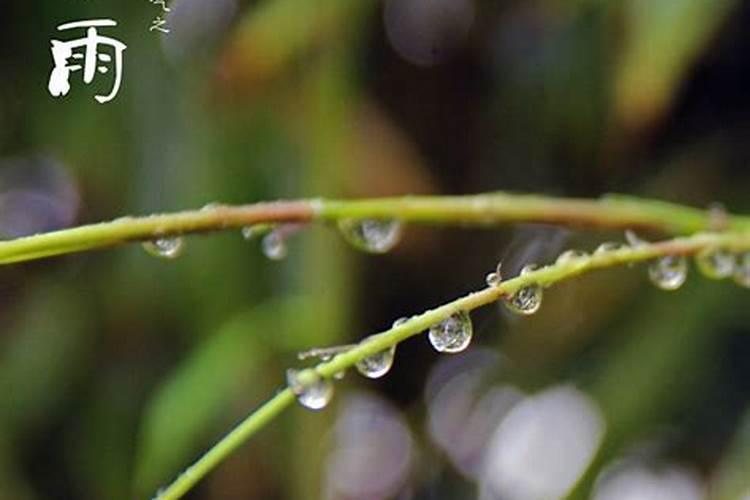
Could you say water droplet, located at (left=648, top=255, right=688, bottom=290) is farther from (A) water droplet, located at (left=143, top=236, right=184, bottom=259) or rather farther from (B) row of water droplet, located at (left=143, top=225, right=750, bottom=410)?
(A) water droplet, located at (left=143, top=236, right=184, bottom=259)

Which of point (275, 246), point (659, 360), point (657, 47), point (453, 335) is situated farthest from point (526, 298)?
point (659, 360)

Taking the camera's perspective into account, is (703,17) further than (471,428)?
No

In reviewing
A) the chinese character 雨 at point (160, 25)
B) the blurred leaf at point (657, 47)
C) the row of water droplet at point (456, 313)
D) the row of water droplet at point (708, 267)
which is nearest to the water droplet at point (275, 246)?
the row of water droplet at point (456, 313)

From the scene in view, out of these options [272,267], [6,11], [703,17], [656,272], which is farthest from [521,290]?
[6,11]

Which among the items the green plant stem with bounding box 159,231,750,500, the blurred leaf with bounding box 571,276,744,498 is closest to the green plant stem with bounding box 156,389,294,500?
the green plant stem with bounding box 159,231,750,500

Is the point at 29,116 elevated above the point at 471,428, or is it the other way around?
the point at 29,116

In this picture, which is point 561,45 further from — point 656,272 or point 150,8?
point 656,272

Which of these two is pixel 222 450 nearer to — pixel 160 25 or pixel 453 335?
pixel 453 335
